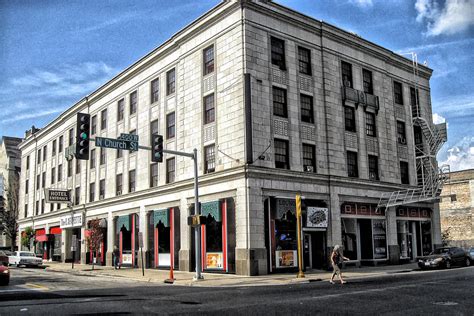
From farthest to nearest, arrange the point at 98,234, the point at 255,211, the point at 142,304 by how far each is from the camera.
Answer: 1. the point at 98,234
2. the point at 255,211
3. the point at 142,304

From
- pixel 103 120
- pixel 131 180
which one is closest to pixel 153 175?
pixel 131 180

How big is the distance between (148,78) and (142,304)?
27.6 metres

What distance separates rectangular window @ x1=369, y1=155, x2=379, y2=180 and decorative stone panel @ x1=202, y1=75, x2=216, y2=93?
43.8 feet

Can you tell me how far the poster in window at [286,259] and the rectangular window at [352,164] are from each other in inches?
323

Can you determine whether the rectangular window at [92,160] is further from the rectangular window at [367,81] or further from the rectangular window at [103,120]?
the rectangular window at [367,81]

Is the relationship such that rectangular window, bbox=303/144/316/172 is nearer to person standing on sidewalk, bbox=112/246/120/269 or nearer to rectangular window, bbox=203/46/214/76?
rectangular window, bbox=203/46/214/76

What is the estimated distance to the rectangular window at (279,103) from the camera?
1182 inches

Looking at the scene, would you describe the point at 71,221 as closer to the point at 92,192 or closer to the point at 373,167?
the point at 92,192

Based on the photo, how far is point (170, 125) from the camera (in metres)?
36.0

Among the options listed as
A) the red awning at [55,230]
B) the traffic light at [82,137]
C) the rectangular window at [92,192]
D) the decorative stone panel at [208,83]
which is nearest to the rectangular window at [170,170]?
the decorative stone panel at [208,83]

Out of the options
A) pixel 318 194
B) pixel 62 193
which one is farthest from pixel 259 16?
pixel 62 193

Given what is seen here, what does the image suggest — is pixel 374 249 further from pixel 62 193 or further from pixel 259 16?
pixel 62 193

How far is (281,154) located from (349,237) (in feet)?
27.3

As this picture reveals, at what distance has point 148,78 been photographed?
128ft
